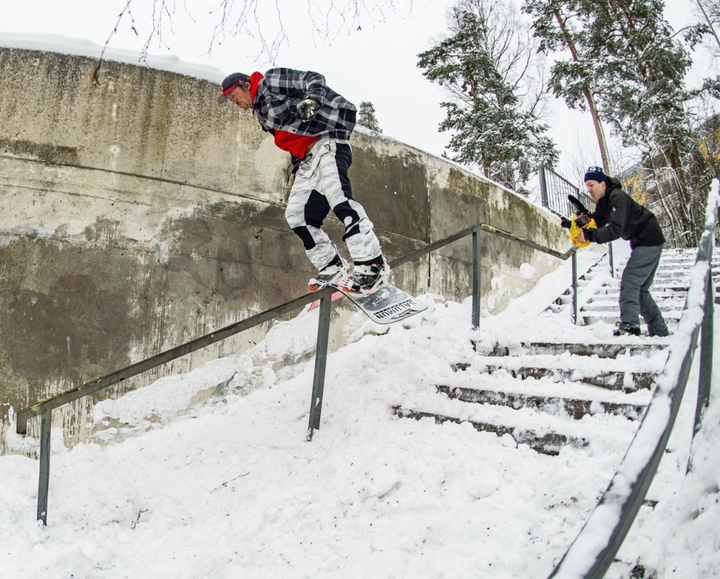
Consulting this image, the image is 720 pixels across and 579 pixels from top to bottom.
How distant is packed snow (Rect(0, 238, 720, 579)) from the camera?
196 cm

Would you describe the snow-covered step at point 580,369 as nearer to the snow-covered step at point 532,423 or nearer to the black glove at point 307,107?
the snow-covered step at point 532,423

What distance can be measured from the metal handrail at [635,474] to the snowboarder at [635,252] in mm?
2876

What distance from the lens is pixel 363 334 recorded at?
4.94 metres

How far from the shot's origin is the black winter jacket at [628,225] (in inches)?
170

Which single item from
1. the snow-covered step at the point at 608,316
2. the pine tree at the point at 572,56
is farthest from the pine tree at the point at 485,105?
the snow-covered step at the point at 608,316

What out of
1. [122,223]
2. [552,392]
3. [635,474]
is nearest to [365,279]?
[552,392]

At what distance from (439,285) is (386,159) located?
1.49 metres

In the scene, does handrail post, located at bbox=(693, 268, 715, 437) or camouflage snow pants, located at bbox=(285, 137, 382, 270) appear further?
camouflage snow pants, located at bbox=(285, 137, 382, 270)

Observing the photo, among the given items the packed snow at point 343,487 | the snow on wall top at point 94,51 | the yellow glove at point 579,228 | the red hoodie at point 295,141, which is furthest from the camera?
the yellow glove at point 579,228

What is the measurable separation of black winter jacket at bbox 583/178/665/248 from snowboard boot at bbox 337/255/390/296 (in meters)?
2.18

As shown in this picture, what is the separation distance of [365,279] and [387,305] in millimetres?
238

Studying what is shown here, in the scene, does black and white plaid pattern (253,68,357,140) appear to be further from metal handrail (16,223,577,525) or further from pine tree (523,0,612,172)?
pine tree (523,0,612,172)

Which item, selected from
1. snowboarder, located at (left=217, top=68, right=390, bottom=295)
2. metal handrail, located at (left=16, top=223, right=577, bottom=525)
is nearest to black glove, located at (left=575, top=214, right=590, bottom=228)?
metal handrail, located at (left=16, top=223, right=577, bottom=525)

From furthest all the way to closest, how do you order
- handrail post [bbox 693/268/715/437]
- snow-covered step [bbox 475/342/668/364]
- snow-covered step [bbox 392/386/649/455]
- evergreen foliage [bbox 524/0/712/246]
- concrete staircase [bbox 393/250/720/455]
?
1. evergreen foliage [bbox 524/0/712/246]
2. snow-covered step [bbox 475/342/668/364]
3. concrete staircase [bbox 393/250/720/455]
4. snow-covered step [bbox 392/386/649/455]
5. handrail post [bbox 693/268/715/437]
